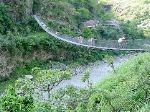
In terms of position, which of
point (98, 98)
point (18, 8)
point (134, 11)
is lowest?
point (134, 11)

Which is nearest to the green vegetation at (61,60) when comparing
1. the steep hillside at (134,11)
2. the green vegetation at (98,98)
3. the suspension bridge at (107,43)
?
the green vegetation at (98,98)

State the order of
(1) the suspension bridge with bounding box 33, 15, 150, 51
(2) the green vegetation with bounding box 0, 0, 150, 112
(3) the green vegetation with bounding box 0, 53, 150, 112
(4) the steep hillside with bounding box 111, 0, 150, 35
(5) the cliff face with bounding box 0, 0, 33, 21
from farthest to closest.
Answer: (4) the steep hillside with bounding box 111, 0, 150, 35, (5) the cliff face with bounding box 0, 0, 33, 21, (1) the suspension bridge with bounding box 33, 15, 150, 51, (2) the green vegetation with bounding box 0, 0, 150, 112, (3) the green vegetation with bounding box 0, 53, 150, 112

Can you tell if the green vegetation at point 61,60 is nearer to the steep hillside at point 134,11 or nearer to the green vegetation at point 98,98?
the green vegetation at point 98,98

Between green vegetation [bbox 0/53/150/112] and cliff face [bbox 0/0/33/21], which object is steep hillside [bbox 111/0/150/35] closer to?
cliff face [bbox 0/0/33/21]

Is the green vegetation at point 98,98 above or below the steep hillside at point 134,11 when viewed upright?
above

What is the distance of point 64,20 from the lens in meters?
31.2

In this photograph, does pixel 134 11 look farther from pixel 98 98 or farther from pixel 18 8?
pixel 98 98

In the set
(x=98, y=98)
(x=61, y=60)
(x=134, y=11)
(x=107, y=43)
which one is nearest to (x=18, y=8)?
(x=61, y=60)

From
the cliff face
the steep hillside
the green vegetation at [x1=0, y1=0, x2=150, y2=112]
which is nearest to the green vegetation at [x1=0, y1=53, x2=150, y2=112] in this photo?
the green vegetation at [x1=0, y1=0, x2=150, y2=112]

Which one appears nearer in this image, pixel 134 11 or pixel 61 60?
pixel 61 60

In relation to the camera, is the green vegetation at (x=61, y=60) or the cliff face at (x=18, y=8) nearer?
the green vegetation at (x=61, y=60)

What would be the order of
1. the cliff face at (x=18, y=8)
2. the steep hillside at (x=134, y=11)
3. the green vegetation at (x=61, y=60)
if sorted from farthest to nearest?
the steep hillside at (x=134, y=11) → the cliff face at (x=18, y=8) → the green vegetation at (x=61, y=60)

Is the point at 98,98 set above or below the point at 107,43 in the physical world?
above

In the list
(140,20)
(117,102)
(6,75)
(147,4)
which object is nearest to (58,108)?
(117,102)
